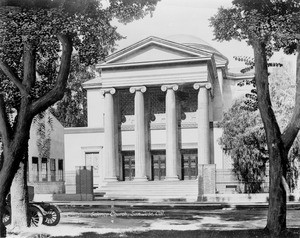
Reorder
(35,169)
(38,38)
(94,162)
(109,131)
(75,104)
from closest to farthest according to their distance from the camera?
(38,38)
(109,131)
(94,162)
(35,169)
(75,104)

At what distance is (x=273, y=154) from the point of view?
1250cm

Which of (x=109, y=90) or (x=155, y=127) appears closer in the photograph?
(x=109, y=90)

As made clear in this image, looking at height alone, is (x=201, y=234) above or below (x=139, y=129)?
below

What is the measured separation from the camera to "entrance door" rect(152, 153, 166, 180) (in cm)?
3881

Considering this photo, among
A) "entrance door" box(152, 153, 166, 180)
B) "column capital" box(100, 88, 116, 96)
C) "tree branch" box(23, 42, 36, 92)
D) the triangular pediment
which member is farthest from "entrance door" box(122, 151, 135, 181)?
"tree branch" box(23, 42, 36, 92)

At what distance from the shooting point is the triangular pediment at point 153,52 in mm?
36078

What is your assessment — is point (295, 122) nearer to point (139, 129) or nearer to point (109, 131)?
point (139, 129)

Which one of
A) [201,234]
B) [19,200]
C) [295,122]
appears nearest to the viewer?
[295,122]

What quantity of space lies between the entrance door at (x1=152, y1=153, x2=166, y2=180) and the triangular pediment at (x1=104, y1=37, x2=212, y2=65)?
7646mm

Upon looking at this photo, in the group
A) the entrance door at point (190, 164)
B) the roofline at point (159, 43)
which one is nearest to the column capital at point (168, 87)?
the roofline at point (159, 43)

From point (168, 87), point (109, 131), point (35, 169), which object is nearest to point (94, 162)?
point (109, 131)

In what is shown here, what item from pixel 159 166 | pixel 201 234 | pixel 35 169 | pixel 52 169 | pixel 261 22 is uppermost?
pixel 261 22

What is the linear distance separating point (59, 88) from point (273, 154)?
18.1ft

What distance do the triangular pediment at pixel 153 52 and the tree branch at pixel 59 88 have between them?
24.2 meters
